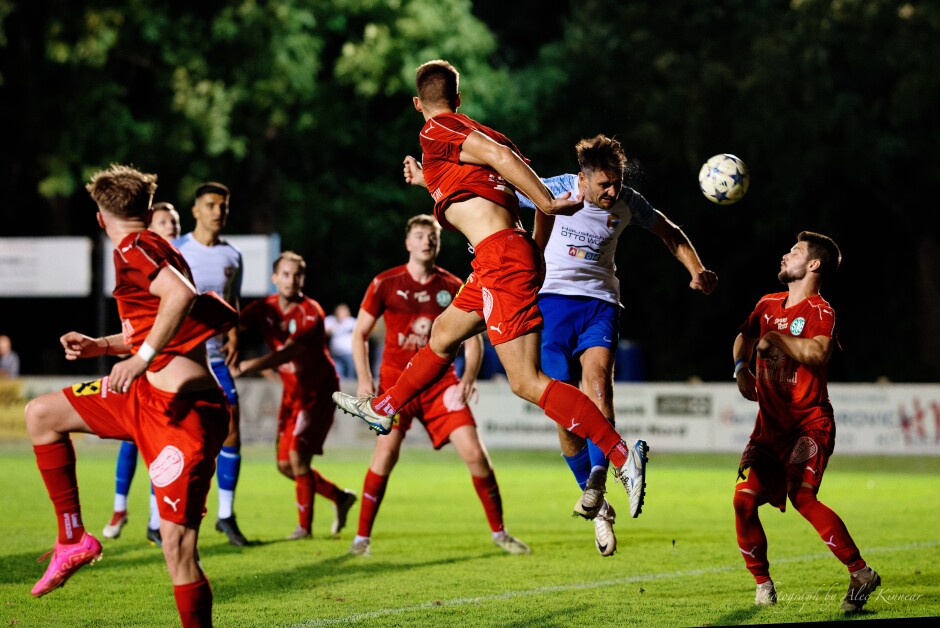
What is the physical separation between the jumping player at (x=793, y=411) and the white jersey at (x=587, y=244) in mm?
1062

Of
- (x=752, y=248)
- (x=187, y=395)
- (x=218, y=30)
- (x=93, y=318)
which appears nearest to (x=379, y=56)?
(x=218, y=30)

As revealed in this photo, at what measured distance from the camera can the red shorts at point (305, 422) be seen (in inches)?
447

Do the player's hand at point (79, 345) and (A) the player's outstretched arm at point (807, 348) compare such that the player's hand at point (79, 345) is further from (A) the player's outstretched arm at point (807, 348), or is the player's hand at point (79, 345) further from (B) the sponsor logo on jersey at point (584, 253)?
(A) the player's outstretched arm at point (807, 348)

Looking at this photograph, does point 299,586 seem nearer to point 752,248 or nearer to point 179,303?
point 179,303

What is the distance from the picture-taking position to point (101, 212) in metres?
6.33

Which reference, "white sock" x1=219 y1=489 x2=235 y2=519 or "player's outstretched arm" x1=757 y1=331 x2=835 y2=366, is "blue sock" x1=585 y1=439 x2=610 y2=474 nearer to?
"player's outstretched arm" x1=757 y1=331 x2=835 y2=366

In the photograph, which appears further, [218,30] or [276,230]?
[276,230]

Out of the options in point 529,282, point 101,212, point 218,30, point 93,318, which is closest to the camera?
point 101,212

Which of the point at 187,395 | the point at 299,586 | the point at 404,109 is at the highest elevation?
the point at 404,109

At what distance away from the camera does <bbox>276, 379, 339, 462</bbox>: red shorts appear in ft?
37.2

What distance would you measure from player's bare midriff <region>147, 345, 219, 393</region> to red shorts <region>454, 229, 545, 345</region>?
5.18 feet

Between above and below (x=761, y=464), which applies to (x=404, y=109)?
above

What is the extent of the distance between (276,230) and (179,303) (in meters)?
26.6

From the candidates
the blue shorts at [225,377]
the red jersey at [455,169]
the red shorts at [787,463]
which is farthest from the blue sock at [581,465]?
the blue shorts at [225,377]
